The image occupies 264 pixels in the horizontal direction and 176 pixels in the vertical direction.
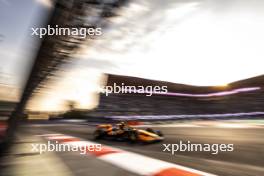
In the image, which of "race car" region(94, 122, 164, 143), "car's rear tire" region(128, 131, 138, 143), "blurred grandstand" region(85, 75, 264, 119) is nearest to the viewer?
"race car" region(94, 122, 164, 143)

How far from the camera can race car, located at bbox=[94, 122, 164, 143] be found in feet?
23.9

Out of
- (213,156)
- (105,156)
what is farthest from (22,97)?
(213,156)

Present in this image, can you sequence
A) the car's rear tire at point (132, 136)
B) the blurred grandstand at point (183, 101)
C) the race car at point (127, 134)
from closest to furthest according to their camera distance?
1. the race car at point (127, 134)
2. the car's rear tire at point (132, 136)
3. the blurred grandstand at point (183, 101)

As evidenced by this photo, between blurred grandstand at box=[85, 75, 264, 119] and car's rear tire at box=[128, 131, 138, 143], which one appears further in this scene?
blurred grandstand at box=[85, 75, 264, 119]

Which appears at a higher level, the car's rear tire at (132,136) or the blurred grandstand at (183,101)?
the blurred grandstand at (183,101)

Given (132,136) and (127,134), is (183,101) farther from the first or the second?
(132,136)

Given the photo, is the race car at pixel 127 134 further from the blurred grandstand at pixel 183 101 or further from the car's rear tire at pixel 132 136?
the blurred grandstand at pixel 183 101

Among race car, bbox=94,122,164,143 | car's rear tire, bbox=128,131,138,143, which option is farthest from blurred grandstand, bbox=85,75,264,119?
car's rear tire, bbox=128,131,138,143

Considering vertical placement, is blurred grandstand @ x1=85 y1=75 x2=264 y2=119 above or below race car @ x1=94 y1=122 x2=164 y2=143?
above

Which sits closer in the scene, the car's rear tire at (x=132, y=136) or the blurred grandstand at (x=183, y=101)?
the car's rear tire at (x=132, y=136)

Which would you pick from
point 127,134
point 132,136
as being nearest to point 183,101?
point 127,134

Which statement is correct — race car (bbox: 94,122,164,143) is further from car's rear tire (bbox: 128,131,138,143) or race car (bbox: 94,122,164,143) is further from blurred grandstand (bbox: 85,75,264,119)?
blurred grandstand (bbox: 85,75,264,119)

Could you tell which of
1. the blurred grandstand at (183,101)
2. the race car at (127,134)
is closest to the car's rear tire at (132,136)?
Result: the race car at (127,134)

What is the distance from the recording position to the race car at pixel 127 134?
728 centimetres
